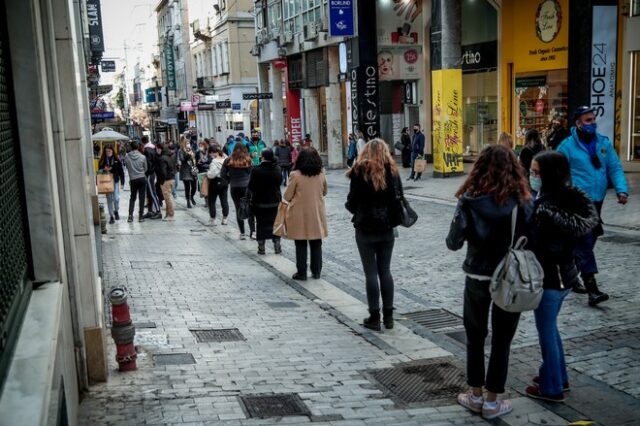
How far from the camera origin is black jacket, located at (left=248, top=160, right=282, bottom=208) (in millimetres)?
10984

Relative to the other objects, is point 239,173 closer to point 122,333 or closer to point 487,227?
point 122,333

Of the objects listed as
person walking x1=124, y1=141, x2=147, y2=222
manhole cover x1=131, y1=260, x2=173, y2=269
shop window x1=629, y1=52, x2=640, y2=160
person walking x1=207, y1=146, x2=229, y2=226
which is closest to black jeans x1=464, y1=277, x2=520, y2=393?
manhole cover x1=131, y1=260, x2=173, y2=269

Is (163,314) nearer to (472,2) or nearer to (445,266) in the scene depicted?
(445,266)

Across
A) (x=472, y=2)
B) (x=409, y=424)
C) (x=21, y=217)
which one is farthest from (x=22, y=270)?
(x=472, y=2)

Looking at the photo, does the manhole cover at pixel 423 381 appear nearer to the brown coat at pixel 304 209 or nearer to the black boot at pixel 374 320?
the black boot at pixel 374 320

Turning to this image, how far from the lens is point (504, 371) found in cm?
487

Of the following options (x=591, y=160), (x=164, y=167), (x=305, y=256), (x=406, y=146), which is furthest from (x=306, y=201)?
(x=406, y=146)

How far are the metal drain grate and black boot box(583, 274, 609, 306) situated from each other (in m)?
1.39

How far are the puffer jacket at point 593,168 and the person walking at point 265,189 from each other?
4704 mm

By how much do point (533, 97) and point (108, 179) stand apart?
1347cm

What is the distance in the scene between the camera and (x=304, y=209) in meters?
9.41

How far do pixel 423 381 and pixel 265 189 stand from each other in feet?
19.3

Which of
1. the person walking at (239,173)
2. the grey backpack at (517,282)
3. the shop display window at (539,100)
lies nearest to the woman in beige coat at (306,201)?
the person walking at (239,173)

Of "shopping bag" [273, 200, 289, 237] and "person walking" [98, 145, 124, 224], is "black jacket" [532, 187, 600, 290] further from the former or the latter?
"person walking" [98, 145, 124, 224]
